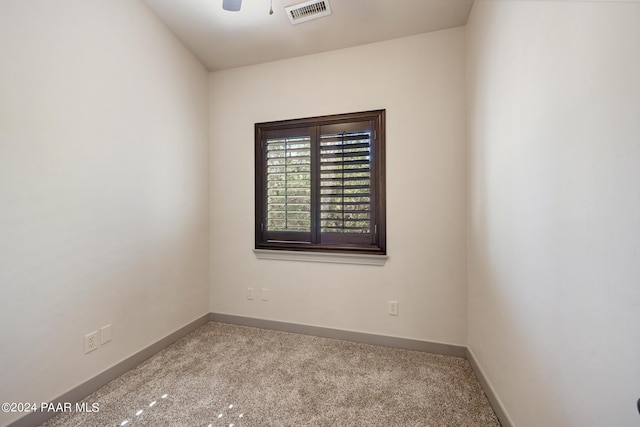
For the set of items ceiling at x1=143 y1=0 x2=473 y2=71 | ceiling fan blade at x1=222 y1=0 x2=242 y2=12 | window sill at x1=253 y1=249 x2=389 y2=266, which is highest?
ceiling at x1=143 y1=0 x2=473 y2=71

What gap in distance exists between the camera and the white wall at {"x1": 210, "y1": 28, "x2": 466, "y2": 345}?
225 cm

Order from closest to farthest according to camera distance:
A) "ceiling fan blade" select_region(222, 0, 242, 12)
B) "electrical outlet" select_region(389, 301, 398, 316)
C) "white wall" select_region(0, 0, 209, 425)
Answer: "white wall" select_region(0, 0, 209, 425)
"ceiling fan blade" select_region(222, 0, 242, 12)
"electrical outlet" select_region(389, 301, 398, 316)

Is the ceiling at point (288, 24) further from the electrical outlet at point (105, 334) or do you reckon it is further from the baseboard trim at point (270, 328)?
the baseboard trim at point (270, 328)

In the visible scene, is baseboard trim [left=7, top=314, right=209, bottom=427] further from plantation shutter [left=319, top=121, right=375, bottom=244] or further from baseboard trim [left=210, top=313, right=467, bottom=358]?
plantation shutter [left=319, top=121, right=375, bottom=244]

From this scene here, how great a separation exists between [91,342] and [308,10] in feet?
9.74

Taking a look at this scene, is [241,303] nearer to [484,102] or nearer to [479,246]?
[479,246]

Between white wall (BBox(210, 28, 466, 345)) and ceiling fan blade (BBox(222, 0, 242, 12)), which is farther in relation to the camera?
white wall (BBox(210, 28, 466, 345))

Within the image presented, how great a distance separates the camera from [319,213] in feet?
8.57

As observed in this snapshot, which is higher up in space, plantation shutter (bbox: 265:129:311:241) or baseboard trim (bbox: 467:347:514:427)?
plantation shutter (bbox: 265:129:311:241)

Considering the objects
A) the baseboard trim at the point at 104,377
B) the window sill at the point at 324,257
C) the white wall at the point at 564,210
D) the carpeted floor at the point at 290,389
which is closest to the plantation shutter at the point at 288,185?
the window sill at the point at 324,257

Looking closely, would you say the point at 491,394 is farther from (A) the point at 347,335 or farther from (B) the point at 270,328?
(B) the point at 270,328

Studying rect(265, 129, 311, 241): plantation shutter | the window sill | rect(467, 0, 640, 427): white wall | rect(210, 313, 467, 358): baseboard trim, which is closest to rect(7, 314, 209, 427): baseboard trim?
rect(210, 313, 467, 358): baseboard trim

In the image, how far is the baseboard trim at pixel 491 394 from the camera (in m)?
1.45

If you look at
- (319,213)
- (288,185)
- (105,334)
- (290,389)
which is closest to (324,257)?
(319,213)
